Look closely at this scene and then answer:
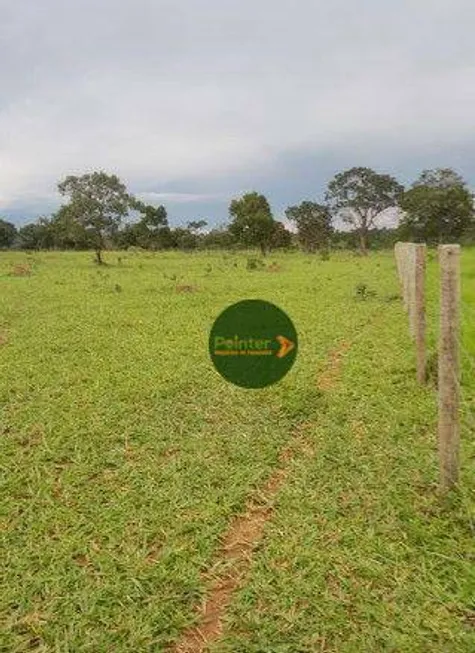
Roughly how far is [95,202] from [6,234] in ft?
154

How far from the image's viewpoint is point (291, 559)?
12.0ft

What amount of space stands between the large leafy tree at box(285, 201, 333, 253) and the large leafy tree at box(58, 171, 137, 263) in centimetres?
3972

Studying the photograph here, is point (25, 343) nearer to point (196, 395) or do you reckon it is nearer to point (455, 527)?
point (196, 395)

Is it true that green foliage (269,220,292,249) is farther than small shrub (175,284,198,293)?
Yes

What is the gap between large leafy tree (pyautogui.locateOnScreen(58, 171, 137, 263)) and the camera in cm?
3378

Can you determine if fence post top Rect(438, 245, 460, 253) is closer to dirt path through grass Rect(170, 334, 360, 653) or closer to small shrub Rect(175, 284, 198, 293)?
dirt path through grass Rect(170, 334, 360, 653)

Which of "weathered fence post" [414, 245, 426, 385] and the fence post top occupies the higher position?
the fence post top

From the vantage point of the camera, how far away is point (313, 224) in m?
71.9

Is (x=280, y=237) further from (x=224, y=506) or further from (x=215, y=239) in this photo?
(x=224, y=506)

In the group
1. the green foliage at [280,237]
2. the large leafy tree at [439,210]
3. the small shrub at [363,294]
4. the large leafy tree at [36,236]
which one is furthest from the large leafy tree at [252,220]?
the small shrub at [363,294]

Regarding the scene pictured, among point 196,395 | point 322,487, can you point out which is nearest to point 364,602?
point 322,487

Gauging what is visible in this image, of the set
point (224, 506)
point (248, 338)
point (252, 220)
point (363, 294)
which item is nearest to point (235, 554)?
point (224, 506)

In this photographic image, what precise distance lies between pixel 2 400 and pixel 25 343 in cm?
345

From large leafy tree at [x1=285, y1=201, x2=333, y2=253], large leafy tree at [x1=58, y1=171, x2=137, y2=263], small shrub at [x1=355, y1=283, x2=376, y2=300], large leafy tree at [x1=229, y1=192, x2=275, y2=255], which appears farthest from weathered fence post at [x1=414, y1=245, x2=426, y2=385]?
large leafy tree at [x1=285, y1=201, x2=333, y2=253]
